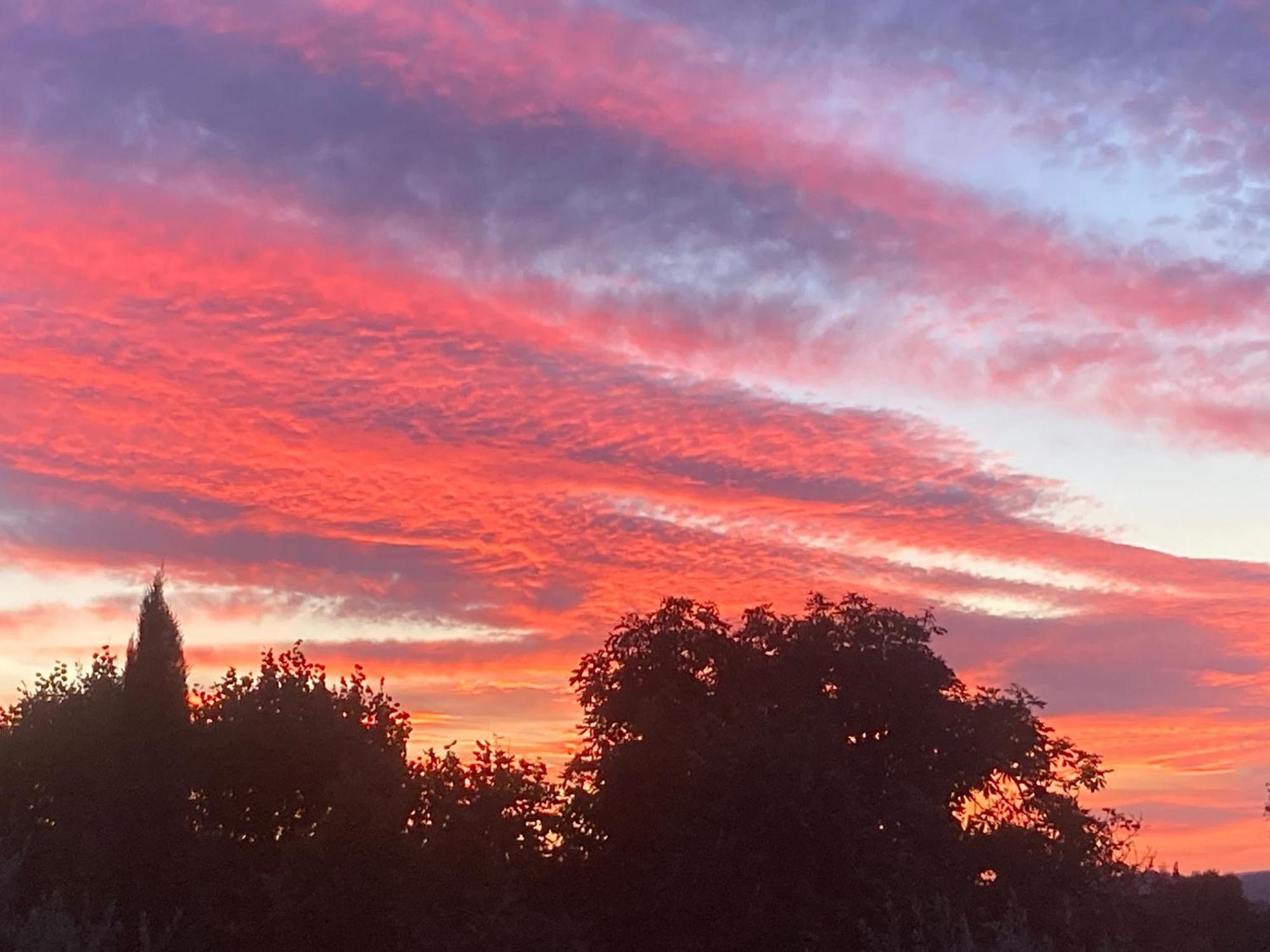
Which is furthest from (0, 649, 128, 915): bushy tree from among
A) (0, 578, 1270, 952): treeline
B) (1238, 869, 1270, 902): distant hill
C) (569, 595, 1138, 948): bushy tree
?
(1238, 869, 1270, 902): distant hill

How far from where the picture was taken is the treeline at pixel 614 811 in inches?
1264

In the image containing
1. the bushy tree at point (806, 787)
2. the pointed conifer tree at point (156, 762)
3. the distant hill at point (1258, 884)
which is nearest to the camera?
the bushy tree at point (806, 787)

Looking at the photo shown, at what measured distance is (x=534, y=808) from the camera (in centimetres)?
3731

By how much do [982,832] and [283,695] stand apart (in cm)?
2316

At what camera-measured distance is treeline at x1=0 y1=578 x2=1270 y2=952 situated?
105 ft

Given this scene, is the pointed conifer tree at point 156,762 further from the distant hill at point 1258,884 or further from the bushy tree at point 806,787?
the distant hill at point 1258,884

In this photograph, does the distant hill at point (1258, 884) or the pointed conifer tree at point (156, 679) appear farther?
the distant hill at point (1258, 884)

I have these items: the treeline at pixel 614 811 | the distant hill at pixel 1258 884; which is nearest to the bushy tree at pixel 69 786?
the treeline at pixel 614 811

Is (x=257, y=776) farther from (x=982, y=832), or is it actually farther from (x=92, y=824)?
(x=982, y=832)

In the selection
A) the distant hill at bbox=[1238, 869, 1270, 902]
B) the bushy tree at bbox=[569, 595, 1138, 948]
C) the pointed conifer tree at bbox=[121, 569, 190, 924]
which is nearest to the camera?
the bushy tree at bbox=[569, 595, 1138, 948]

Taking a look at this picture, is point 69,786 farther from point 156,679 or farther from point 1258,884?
point 1258,884

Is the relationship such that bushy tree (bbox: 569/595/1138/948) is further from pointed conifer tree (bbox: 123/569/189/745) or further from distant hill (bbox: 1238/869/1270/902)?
distant hill (bbox: 1238/869/1270/902)

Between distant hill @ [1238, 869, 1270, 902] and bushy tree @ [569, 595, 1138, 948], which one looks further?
distant hill @ [1238, 869, 1270, 902]

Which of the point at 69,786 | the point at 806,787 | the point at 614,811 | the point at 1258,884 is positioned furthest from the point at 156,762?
the point at 1258,884
